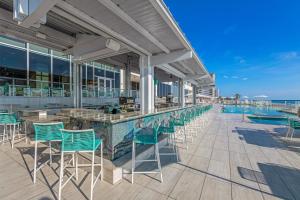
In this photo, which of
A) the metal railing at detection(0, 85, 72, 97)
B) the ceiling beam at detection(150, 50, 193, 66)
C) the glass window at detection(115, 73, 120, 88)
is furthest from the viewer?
the glass window at detection(115, 73, 120, 88)

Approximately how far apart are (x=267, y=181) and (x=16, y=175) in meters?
4.34

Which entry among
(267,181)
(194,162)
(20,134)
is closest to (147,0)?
(194,162)

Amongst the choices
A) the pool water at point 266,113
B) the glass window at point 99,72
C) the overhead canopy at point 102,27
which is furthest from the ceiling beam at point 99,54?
the pool water at point 266,113

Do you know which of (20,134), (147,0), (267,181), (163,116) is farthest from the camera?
(163,116)

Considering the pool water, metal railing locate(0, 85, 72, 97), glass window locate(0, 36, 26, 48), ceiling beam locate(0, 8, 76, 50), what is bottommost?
the pool water

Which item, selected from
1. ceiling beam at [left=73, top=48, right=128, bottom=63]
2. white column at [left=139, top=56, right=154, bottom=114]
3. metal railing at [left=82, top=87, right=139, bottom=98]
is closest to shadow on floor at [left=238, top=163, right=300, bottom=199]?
white column at [left=139, top=56, right=154, bottom=114]

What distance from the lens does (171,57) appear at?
564cm

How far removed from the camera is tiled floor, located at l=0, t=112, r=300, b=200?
2.11m

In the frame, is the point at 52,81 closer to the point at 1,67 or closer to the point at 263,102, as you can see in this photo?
the point at 1,67

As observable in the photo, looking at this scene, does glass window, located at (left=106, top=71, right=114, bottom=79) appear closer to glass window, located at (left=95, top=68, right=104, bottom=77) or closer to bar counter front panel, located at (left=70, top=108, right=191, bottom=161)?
glass window, located at (left=95, top=68, right=104, bottom=77)

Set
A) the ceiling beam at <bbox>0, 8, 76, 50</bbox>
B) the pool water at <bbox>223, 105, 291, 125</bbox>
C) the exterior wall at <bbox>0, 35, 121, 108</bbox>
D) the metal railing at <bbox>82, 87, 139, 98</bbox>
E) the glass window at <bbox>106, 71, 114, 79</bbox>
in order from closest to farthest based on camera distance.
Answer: the ceiling beam at <bbox>0, 8, 76, 50</bbox> < the exterior wall at <bbox>0, 35, 121, 108</bbox> < the pool water at <bbox>223, 105, 291, 125</bbox> < the metal railing at <bbox>82, 87, 139, 98</bbox> < the glass window at <bbox>106, 71, 114, 79</bbox>

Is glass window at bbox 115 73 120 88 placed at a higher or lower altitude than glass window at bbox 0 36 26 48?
lower

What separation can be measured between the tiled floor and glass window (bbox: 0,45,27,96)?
18.5ft

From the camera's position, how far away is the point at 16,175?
99.7 inches
